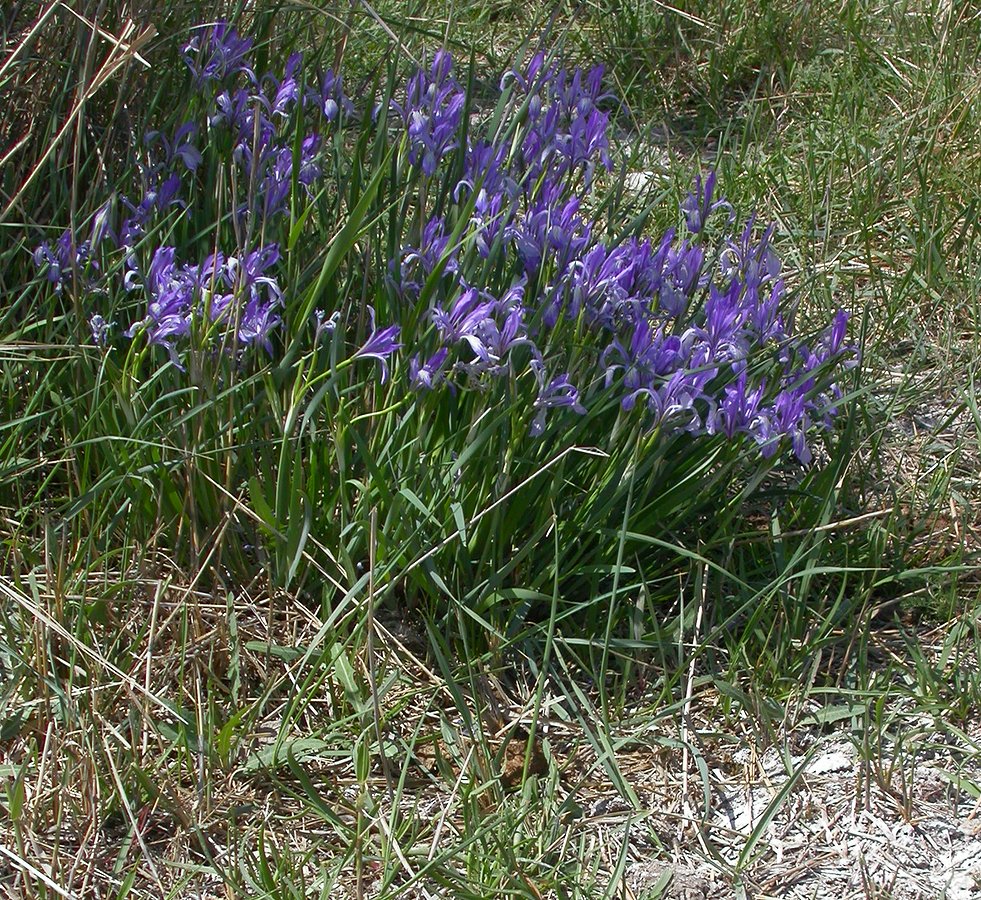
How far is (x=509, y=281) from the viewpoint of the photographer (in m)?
2.36

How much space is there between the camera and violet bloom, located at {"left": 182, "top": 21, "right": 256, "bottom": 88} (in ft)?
8.33

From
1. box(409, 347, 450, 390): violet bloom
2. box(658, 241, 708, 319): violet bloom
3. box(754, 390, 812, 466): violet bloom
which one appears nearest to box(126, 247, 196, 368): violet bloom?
box(409, 347, 450, 390): violet bloom

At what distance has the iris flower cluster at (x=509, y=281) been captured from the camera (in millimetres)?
2074

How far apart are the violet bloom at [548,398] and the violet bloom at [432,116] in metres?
0.54

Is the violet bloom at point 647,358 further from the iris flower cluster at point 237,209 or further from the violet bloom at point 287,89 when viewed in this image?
the violet bloom at point 287,89

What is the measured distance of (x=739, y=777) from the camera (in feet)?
6.89

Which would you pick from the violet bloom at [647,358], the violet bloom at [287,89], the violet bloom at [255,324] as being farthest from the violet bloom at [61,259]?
the violet bloom at [647,358]

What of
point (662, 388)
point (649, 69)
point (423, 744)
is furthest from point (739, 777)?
point (649, 69)

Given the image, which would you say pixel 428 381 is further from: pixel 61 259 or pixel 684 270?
pixel 61 259

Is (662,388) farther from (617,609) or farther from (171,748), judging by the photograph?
(171,748)

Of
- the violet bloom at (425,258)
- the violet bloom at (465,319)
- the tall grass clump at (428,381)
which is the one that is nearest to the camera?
the violet bloom at (465,319)

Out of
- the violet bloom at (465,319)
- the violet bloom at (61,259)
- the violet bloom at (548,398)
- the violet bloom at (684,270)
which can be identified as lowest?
the violet bloom at (61,259)

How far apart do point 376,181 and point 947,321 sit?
1686mm

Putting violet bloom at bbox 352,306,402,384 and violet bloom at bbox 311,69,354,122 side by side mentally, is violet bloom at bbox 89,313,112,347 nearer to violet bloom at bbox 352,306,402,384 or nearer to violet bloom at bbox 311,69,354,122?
violet bloom at bbox 352,306,402,384
